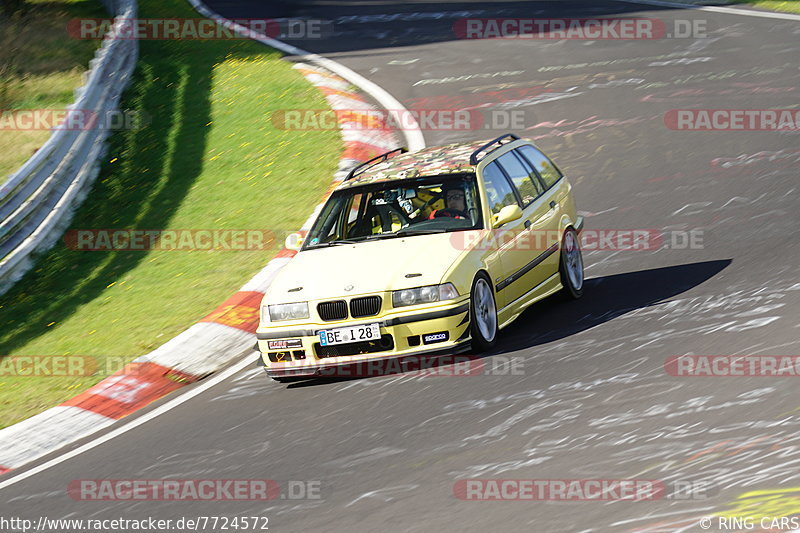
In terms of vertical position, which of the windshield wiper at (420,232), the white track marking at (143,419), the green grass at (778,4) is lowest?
the white track marking at (143,419)

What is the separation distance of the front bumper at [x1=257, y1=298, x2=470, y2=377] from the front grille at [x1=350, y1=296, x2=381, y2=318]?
5cm

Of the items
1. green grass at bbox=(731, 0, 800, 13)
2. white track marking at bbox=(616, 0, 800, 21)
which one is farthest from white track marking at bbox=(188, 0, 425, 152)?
green grass at bbox=(731, 0, 800, 13)

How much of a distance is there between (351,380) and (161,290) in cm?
405

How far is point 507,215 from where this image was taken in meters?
9.04

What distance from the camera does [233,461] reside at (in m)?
7.14

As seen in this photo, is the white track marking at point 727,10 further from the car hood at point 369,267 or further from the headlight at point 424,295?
the headlight at point 424,295

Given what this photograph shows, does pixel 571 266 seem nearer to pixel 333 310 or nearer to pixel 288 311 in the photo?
pixel 333 310

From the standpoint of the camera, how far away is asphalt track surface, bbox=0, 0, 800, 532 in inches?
227

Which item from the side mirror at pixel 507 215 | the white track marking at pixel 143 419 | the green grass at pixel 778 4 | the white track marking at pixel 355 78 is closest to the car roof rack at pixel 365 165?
the side mirror at pixel 507 215

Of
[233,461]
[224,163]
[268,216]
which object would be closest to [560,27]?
[224,163]

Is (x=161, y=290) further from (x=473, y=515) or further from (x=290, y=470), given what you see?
(x=473, y=515)

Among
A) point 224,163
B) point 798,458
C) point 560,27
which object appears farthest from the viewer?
point 560,27

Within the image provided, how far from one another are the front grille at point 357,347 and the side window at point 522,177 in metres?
2.23

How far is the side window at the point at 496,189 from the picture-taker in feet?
31.1
